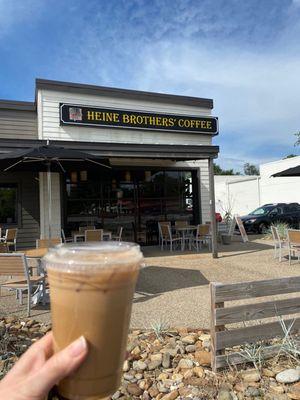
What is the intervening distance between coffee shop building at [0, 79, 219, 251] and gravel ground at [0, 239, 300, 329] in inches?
66.8

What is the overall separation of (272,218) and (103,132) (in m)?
10.8

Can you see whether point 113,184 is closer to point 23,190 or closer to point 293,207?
point 23,190

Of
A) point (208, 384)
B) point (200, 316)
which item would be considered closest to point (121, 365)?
point (208, 384)

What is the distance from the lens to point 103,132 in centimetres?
1380

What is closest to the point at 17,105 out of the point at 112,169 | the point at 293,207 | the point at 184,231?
the point at 112,169

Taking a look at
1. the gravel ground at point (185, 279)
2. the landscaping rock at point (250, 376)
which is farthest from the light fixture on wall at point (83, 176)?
the landscaping rock at point (250, 376)

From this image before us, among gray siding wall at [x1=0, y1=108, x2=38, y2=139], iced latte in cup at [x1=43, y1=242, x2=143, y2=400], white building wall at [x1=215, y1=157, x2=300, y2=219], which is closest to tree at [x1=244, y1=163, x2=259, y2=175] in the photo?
white building wall at [x1=215, y1=157, x2=300, y2=219]

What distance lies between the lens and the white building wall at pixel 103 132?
12945mm

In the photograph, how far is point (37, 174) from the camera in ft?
43.1

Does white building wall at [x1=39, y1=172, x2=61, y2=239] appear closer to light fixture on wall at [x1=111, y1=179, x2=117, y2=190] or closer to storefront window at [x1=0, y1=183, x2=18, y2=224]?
storefront window at [x1=0, y1=183, x2=18, y2=224]

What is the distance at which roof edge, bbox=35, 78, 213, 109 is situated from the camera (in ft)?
43.1

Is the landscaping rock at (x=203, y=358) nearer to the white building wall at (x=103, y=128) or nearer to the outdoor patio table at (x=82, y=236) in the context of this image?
the outdoor patio table at (x=82, y=236)

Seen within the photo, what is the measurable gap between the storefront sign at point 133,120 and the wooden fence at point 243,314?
10.3 meters

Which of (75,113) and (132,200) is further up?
(75,113)
